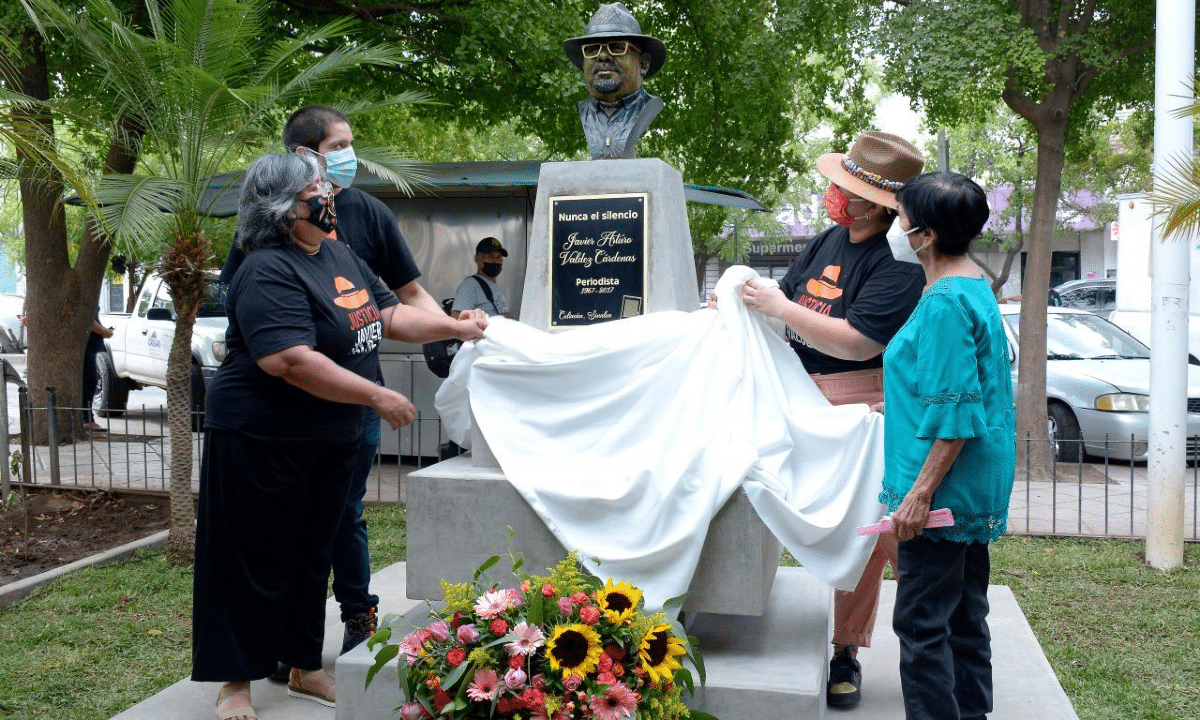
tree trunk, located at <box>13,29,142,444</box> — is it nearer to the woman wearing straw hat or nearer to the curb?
the curb

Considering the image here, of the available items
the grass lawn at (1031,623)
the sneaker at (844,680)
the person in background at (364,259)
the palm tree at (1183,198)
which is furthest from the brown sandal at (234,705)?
the palm tree at (1183,198)

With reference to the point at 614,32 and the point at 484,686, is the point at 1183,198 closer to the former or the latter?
the point at 614,32

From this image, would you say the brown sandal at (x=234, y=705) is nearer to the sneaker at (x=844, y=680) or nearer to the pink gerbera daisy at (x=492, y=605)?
the pink gerbera daisy at (x=492, y=605)

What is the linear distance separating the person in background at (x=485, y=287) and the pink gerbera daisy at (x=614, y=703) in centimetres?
609

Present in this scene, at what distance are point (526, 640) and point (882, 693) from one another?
5.95 ft

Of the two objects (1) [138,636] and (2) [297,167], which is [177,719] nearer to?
(1) [138,636]

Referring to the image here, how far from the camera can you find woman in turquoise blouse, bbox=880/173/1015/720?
322 cm

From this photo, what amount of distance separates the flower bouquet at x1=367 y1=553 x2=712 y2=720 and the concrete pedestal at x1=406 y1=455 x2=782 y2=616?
0.50 metres

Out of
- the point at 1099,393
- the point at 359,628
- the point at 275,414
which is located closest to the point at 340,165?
the point at 275,414

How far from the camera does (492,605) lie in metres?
3.33

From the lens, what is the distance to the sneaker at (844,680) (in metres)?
4.20

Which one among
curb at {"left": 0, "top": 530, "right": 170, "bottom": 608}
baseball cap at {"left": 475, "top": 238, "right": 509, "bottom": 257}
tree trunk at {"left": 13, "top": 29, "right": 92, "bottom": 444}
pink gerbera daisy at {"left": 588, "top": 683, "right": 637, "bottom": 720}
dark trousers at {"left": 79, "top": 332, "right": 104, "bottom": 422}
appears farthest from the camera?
dark trousers at {"left": 79, "top": 332, "right": 104, "bottom": 422}

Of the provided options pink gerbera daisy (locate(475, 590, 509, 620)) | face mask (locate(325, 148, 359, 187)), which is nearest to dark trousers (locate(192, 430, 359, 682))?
pink gerbera daisy (locate(475, 590, 509, 620))

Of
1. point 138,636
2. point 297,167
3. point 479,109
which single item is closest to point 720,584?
point 297,167
